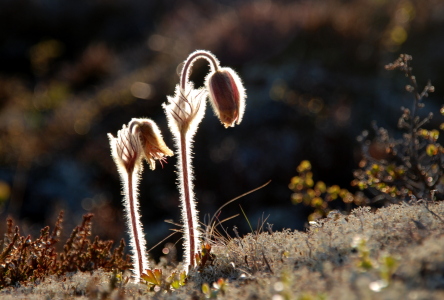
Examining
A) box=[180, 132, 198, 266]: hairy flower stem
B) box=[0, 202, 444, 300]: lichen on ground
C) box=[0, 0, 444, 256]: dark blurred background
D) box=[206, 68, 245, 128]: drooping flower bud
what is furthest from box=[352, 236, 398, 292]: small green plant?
box=[0, 0, 444, 256]: dark blurred background

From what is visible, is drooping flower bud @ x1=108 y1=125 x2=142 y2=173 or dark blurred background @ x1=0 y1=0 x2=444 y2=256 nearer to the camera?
drooping flower bud @ x1=108 y1=125 x2=142 y2=173

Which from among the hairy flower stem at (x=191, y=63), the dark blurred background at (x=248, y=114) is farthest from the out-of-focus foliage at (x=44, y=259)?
the dark blurred background at (x=248, y=114)

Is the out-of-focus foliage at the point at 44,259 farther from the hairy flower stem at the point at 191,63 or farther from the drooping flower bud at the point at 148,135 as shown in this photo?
the hairy flower stem at the point at 191,63

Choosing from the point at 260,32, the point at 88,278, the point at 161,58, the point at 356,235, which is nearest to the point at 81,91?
the point at 161,58

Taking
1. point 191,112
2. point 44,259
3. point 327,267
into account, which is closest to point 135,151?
point 191,112

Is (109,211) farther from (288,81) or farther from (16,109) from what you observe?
(16,109)

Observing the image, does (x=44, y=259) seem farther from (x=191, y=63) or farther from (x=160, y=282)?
(x=191, y=63)

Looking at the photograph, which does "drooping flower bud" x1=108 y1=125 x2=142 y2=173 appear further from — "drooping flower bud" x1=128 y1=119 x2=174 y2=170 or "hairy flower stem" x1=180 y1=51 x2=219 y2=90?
"hairy flower stem" x1=180 y1=51 x2=219 y2=90
